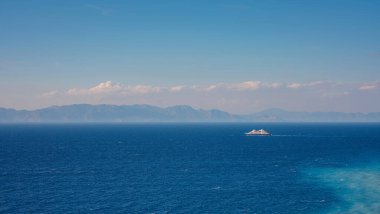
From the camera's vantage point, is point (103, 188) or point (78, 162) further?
point (78, 162)

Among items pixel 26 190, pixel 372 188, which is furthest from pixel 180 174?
pixel 372 188

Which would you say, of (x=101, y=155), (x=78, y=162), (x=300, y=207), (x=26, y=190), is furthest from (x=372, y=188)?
(x=101, y=155)

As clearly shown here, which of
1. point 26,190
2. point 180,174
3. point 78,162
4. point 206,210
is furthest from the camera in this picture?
point 78,162

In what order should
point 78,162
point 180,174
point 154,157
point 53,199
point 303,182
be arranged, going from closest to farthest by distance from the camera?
point 53,199 < point 303,182 < point 180,174 < point 78,162 < point 154,157

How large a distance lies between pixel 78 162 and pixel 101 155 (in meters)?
25.4

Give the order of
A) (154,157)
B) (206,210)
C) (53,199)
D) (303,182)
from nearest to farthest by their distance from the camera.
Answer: (206,210)
(53,199)
(303,182)
(154,157)

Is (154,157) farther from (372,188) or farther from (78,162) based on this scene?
(372,188)

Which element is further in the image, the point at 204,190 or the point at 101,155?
the point at 101,155

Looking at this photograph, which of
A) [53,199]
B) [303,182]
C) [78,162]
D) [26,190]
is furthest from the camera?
[78,162]

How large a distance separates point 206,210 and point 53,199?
37.2 m

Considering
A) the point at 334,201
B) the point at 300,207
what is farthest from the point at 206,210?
the point at 334,201

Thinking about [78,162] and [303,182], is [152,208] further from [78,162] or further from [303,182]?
[78,162]

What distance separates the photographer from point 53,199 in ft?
288

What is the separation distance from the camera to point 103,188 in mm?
100812
